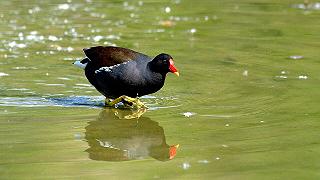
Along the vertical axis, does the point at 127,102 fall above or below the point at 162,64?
below

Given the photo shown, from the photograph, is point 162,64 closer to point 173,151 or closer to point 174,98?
point 174,98

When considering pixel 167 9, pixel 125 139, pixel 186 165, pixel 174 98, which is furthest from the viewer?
pixel 167 9

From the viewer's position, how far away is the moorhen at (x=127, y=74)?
8.27m

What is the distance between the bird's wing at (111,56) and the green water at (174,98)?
44cm

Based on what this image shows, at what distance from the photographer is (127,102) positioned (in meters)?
8.50

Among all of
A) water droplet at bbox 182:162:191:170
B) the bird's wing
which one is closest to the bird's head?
the bird's wing

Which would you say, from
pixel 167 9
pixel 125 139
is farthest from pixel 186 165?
pixel 167 9

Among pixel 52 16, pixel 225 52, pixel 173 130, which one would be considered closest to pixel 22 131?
pixel 173 130

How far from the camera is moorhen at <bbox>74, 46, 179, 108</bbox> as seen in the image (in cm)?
827

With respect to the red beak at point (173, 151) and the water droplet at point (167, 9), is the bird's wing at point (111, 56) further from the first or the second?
the water droplet at point (167, 9)

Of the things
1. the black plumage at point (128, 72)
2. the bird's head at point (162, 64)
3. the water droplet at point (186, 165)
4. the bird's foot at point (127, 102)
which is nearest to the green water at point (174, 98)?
the water droplet at point (186, 165)

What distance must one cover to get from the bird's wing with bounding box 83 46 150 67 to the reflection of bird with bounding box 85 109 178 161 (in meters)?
0.58

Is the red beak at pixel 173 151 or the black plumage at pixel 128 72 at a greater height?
the black plumage at pixel 128 72

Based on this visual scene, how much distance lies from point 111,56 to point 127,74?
0.32m
